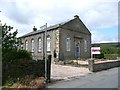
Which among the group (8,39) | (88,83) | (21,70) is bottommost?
(88,83)

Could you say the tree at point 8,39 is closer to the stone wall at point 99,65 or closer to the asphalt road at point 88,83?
the asphalt road at point 88,83

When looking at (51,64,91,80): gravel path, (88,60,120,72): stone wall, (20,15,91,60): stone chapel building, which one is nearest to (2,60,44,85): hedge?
(51,64,91,80): gravel path

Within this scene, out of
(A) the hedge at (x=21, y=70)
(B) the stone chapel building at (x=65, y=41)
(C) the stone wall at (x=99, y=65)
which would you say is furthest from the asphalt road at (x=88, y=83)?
(B) the stone chapel building at (x=65, y=41)

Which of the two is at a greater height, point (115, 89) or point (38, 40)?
point (38, 40)

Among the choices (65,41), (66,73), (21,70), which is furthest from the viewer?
(65,41)

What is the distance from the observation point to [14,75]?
13.4 meters

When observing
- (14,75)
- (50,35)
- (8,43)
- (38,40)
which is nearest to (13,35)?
(8,43)

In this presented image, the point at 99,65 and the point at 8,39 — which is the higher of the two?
the point at 8,39

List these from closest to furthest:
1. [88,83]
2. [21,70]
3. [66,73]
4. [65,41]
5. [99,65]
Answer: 1. [88,83]
2. [21,70]
3. [66,73]
4. [99,65]
5. [65,41]

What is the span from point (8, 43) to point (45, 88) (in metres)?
4.54

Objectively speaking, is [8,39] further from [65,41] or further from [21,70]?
[65,41]

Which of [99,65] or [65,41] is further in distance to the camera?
[65,41]

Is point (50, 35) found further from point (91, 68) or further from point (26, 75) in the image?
point (26, 75)

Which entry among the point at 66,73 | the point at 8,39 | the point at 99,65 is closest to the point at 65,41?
the point at 99,65
